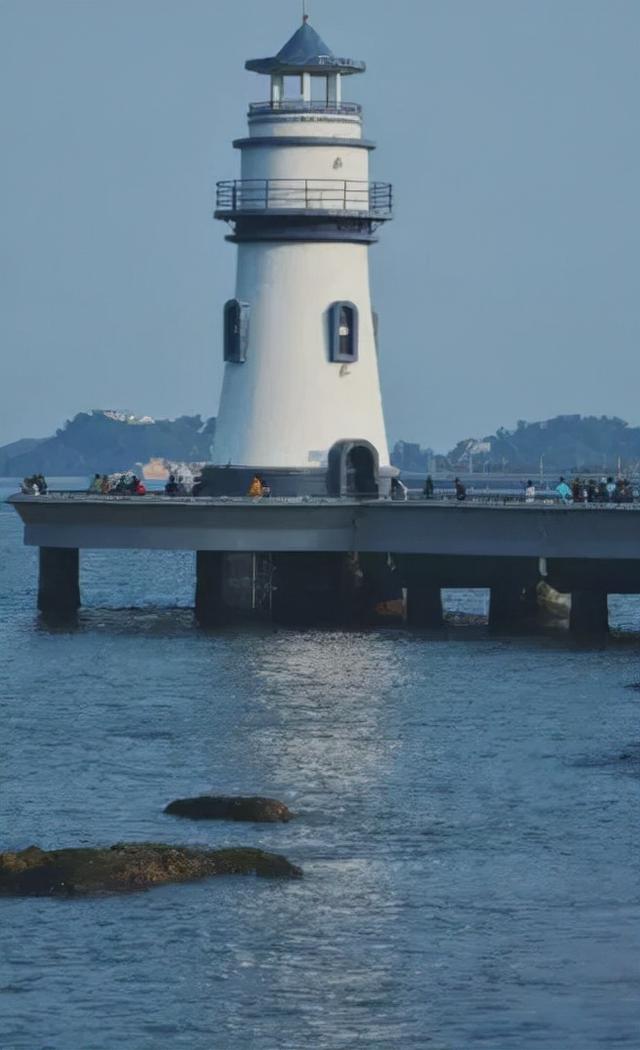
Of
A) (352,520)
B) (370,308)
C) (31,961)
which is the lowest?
(31,961)

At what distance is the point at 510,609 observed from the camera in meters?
63.2

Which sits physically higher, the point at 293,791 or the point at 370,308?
the point at 370,308

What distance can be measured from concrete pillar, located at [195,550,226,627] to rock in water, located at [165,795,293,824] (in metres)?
28.4

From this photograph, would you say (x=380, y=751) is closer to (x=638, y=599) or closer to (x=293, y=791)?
(x=293, y=791)

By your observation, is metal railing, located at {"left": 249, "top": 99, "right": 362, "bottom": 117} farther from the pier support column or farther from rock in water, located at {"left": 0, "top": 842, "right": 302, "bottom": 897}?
rock in water, located at {"left": 0, "top": 842, "right": 302, "bottom": 897}

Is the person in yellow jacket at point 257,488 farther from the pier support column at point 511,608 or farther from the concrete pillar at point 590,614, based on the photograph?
the concrete pillar at point 590,614

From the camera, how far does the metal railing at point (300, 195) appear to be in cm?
6538

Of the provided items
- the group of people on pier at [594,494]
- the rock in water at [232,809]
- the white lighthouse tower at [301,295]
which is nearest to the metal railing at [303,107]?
the white lighthouse tower at [301,295]

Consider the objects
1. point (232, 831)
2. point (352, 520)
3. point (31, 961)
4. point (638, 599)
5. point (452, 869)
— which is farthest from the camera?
point (638, 599)

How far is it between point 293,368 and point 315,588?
597cm

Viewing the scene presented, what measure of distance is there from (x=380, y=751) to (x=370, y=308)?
27.4 metres

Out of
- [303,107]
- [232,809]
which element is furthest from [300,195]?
[232,809]

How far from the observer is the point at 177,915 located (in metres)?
29.0

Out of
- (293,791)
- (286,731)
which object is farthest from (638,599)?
(293,791)
